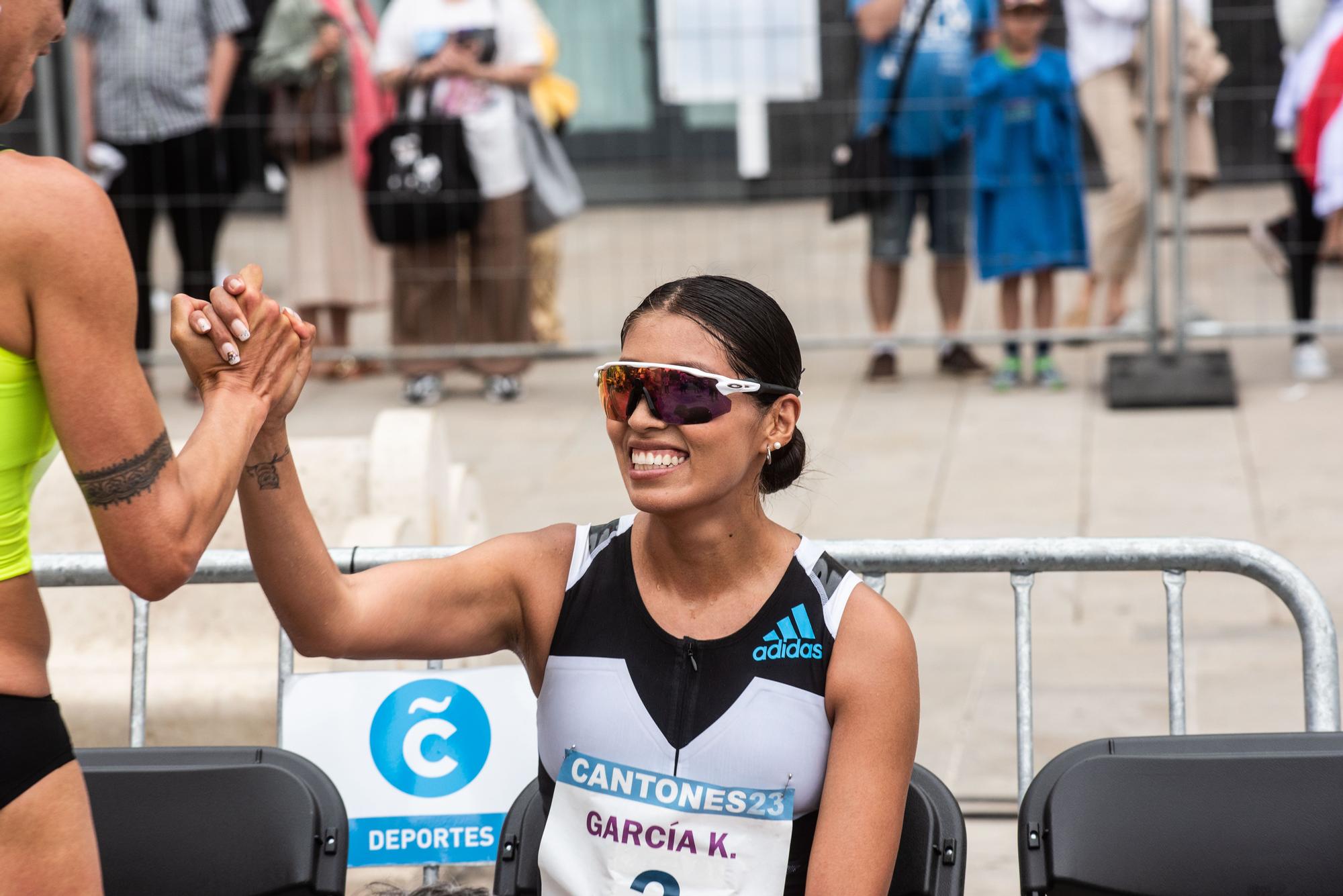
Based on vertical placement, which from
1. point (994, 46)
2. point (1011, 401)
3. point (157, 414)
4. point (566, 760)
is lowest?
point (1011, 401)

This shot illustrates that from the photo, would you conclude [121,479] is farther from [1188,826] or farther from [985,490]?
[985,490]

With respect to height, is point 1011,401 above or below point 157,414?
below

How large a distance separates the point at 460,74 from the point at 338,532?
15.1ft

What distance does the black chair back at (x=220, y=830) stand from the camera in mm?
2717

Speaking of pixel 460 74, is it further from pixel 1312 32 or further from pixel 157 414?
pixel 157 414

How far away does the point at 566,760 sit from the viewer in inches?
101

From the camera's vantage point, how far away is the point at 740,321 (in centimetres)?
258

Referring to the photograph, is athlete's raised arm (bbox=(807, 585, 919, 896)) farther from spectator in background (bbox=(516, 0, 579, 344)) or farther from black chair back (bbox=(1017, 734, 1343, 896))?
spectator in background (bbox=(516, 0, 579, 344))

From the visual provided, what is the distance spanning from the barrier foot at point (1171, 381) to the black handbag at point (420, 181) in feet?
11.3

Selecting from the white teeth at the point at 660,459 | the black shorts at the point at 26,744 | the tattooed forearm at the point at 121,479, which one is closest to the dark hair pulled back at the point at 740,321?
the white teeth at the point at 660,459

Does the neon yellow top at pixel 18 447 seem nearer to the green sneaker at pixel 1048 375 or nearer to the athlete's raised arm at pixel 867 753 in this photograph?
the athlete's raised arm at pixel 867 753

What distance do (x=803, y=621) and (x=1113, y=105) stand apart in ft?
24.6

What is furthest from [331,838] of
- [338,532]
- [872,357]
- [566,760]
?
[872,357]

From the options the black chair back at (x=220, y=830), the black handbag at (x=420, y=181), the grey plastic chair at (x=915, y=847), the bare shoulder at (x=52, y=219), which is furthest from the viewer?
the black handbag at (x=420, y=181)
